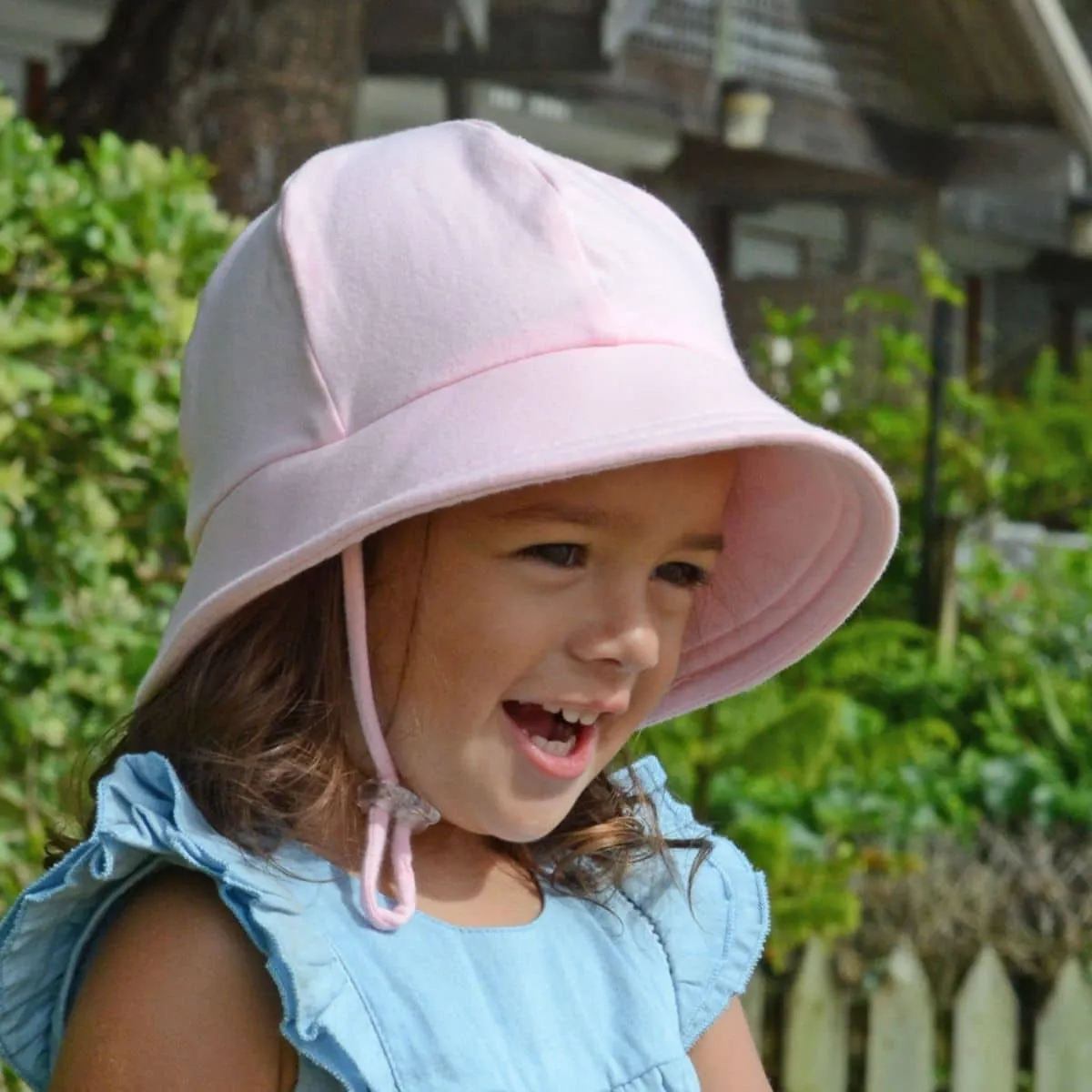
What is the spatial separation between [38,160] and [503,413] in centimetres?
210

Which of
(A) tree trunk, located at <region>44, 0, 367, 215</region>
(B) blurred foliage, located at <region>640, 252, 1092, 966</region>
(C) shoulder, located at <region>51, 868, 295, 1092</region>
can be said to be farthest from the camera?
(A) tree trunk, located at <region>44, 0, 367, 215</region>

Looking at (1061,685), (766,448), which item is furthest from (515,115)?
(766,448)

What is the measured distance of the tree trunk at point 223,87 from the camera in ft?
16.5

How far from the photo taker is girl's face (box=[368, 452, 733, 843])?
179 centimetres

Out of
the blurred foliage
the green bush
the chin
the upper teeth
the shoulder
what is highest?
the upper teeth

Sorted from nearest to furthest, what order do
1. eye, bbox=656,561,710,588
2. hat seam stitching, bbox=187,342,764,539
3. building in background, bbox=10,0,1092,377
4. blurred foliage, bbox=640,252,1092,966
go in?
1. hat seam stitching, bbox=187,342,764,539
2. eye, bbox=656,561,710,588
3. blurred foliage, bbox=640,252,1092,966
4. building in background, bbox=10,0,1092,377

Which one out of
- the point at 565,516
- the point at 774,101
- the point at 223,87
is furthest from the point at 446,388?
the point at 774,101

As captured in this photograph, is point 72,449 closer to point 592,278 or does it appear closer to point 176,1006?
point 592,278

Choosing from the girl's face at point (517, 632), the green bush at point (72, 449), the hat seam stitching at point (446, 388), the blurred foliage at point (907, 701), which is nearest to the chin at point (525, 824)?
the girl's face at point (517, 632)

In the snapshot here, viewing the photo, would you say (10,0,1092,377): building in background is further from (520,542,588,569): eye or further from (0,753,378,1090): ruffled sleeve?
(0,753,378,1090): ruffled sleeve

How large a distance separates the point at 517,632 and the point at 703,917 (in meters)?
0.50

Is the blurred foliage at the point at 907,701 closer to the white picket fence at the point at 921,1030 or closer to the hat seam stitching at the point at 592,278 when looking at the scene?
the white picket fence at the point at 921,1030

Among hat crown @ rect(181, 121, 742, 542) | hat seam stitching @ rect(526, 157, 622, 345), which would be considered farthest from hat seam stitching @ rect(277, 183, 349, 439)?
hat seam stitching @ rect(526, 157, 622, 345)

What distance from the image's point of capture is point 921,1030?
420 cm
